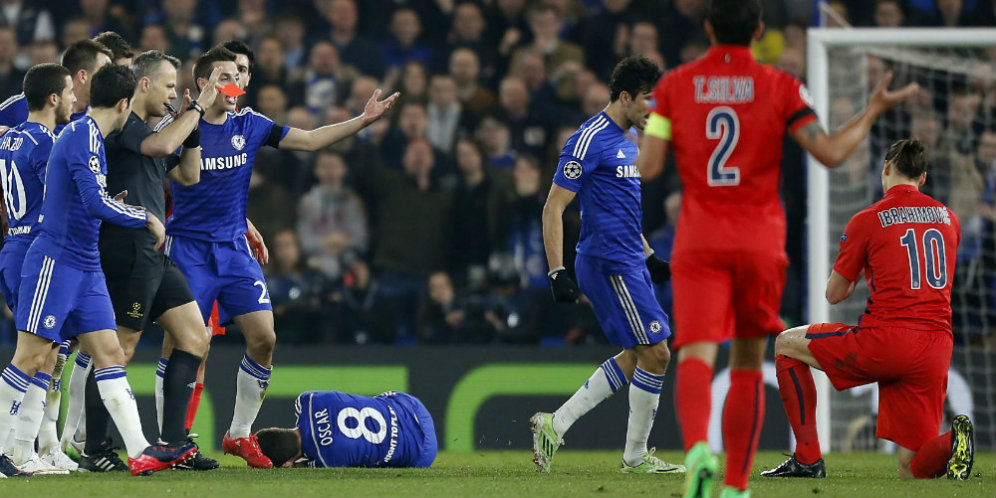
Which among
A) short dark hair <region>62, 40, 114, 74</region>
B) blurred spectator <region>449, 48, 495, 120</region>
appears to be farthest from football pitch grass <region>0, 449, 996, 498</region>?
blurred spectator <region>449, 48, 495, 120</region>

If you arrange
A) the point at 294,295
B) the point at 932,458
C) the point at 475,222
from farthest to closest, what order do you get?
the point at 475,222 → the point at 294,295 → the point at 932,458

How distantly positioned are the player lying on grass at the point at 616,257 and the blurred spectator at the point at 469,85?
4.31 m

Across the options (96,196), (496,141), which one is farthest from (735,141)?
(496,141)

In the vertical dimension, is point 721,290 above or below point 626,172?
below

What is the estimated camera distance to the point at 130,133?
6.52 metres

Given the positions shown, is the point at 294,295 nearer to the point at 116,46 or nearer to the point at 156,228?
the point at 116,46

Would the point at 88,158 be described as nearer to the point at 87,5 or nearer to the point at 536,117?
the point at 536,117

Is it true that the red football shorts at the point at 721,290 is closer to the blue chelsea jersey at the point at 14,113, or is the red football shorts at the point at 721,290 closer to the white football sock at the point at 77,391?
the white football sock at the point at 77,391

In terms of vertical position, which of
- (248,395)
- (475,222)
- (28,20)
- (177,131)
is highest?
(28,20)

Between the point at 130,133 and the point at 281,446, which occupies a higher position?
the point at 130,133

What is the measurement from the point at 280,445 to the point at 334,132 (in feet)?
5.80

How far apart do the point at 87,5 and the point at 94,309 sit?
6882mm

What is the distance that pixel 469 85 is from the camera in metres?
11.4

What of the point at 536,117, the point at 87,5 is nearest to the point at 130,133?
the point at 536,117
